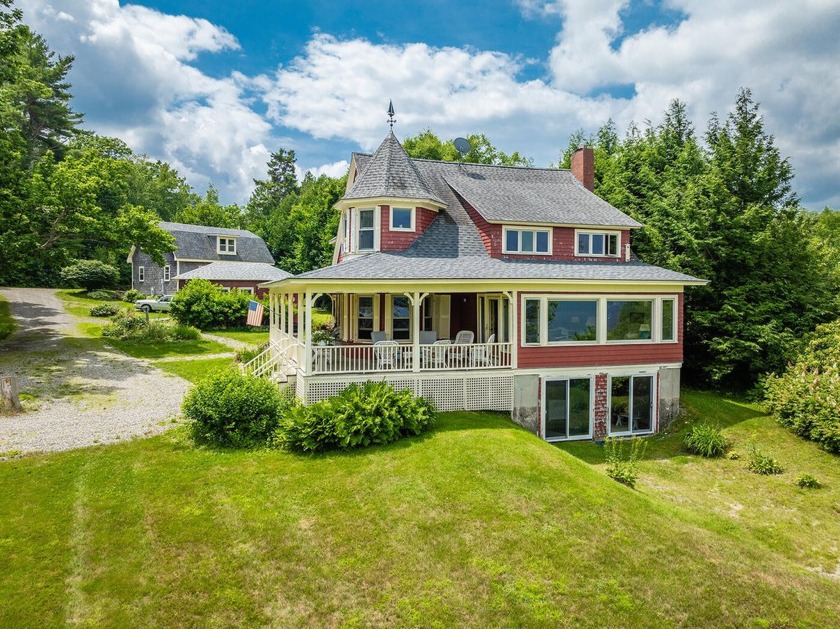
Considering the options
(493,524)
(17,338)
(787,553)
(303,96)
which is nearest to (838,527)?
(787,553)

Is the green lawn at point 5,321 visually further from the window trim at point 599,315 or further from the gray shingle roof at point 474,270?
the window trim at point 599,315

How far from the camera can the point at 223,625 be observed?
6531 mm

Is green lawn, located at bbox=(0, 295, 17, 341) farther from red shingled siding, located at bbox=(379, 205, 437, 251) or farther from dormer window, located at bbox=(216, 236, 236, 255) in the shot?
red shingled siding, located at bbox=(379, 205, 437, 251)

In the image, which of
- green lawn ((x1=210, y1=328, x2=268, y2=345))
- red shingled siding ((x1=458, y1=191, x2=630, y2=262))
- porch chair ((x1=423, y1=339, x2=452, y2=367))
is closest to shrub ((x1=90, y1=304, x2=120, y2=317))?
green lawn ((x1=210, y1=328, x2=268, y2=345))

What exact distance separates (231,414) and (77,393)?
25.2 feet

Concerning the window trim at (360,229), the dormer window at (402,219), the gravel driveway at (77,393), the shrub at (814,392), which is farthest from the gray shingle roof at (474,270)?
the gravel driveway at (77,393)

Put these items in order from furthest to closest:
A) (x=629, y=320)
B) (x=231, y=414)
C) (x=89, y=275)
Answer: (x=89, y=275) → (x=629, y=320) → (x=231, y=414)

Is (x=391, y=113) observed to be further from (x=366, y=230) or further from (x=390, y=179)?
(x=366, y=230)

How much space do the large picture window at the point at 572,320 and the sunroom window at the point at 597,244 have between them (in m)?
4.06

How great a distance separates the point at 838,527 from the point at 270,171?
301 ft

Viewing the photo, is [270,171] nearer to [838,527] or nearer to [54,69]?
[54,69]

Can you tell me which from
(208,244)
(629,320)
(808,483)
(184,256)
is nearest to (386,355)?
(629,320)

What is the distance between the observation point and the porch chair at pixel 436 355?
14.7m

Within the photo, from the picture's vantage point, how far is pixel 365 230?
18172mm
